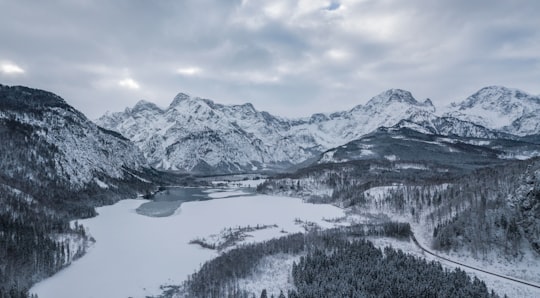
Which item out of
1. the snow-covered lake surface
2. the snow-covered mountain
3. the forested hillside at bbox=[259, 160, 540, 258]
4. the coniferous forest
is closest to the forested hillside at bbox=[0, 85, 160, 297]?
the snow-covered mountain

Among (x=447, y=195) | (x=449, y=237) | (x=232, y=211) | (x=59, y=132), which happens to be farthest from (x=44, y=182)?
(x=447, y=195)

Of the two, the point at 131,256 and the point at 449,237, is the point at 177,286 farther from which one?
the point at 449,237

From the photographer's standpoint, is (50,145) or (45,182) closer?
(45,182)

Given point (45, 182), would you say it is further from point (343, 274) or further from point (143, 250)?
point (343, 274)

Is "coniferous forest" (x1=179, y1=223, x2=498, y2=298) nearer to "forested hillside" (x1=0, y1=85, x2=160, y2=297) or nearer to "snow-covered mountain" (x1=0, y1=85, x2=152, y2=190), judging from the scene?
"forested hillside" (x1=0, y1=85, x2=160, y2=297)

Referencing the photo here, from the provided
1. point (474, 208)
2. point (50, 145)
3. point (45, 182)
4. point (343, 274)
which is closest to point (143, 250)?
point (343, 274)

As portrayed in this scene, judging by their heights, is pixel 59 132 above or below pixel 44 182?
above
